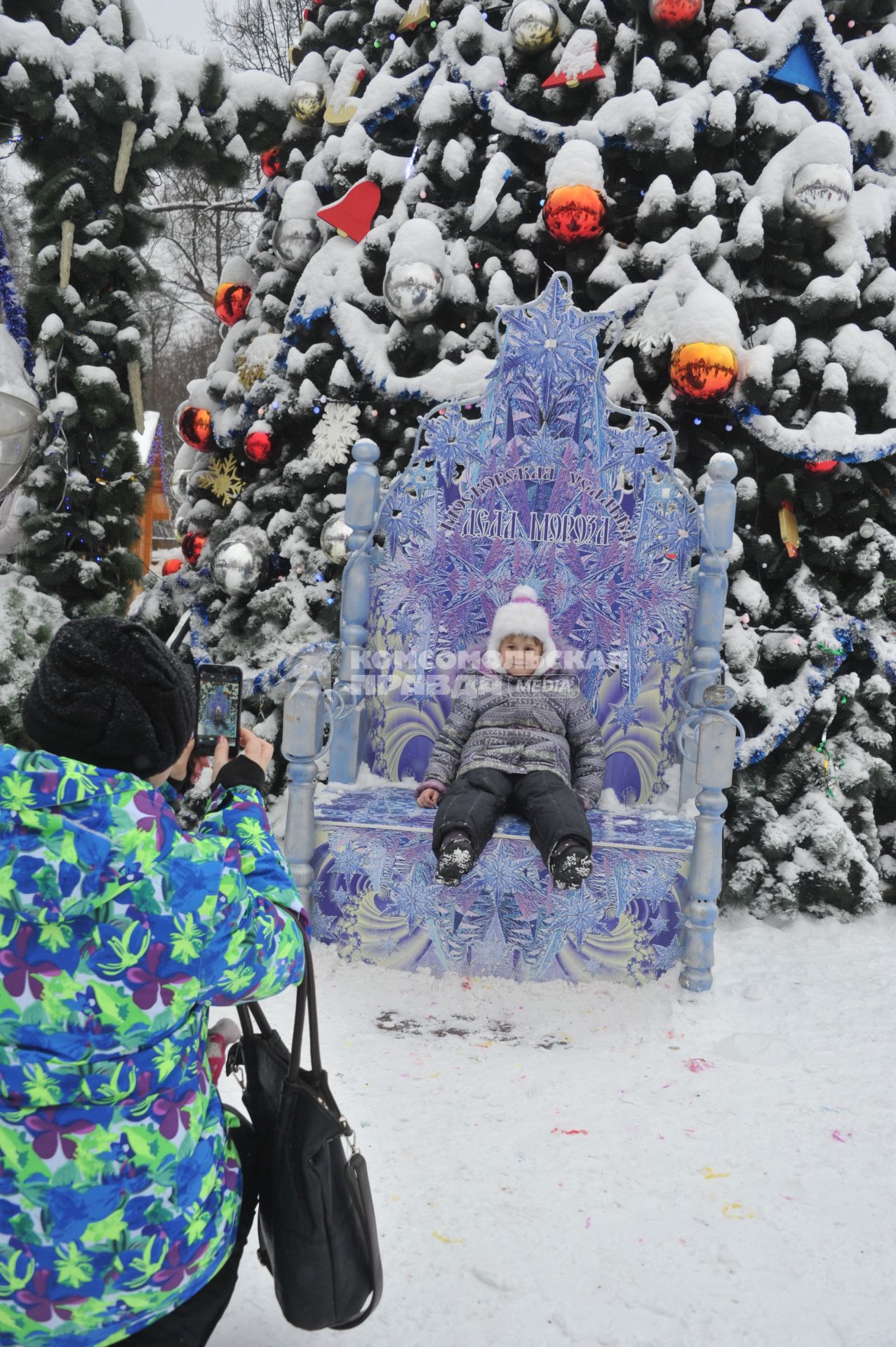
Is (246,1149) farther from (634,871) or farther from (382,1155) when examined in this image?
(634,871)

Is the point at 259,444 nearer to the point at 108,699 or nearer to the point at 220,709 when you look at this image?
the point at 220,709

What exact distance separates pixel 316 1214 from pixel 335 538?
4.04m

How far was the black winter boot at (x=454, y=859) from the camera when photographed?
11.0 feet

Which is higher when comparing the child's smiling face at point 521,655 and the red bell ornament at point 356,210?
the red bell ornament at point 356,210

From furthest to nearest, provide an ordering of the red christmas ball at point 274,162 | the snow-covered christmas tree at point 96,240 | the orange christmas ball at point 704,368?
the red christmas ball at point 274,162
the snow-covered christmas tree at point 96,240
the orange christmas ball at point 704,368

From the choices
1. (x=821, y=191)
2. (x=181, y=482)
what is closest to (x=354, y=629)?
(x=181, y=482)

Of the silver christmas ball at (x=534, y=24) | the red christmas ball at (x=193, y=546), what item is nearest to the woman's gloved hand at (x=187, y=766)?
the red christmas ball at (x=193, y=546)

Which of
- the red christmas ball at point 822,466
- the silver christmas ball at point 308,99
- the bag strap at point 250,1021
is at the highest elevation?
the silver christmas ball at point 308,99

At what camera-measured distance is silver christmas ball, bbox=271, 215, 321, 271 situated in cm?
557

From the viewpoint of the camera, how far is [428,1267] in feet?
7.17

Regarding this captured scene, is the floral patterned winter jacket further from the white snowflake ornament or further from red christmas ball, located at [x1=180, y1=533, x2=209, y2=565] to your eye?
red christmas ball, located at [x1=180, y1=533, x2=209, y2=565]

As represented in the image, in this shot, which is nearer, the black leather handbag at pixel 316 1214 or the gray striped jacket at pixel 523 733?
the black leather handbag at pixel 316 1214

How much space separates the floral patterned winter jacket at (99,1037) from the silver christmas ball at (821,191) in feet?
15.3

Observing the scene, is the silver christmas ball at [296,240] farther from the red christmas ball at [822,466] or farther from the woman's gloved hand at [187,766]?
the woman's gloved hand at [187,766]
